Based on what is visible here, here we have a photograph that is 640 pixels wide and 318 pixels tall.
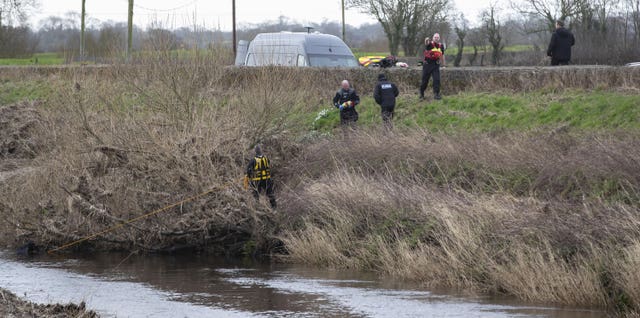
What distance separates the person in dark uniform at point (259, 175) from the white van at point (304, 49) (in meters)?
8.15

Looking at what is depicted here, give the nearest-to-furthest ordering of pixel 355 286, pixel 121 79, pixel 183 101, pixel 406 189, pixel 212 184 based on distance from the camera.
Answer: pixel 355 286 → pixel 406 189 → pixel 212 184 → pixel 183 101 → pixel 121 79

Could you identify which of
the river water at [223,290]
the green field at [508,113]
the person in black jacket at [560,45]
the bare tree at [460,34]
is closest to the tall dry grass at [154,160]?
the river water at [223,290]

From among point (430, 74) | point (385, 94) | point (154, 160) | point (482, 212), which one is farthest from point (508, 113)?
point (154, 160)

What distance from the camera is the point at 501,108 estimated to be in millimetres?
20984

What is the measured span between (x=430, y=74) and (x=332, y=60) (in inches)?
217

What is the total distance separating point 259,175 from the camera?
1767 centimetres

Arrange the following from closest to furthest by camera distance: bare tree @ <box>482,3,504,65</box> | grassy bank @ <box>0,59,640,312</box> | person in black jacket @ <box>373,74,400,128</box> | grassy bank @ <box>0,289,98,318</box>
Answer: grassy bank @ <box>0,289,98,318</box>, grassy bank @ <box>0,59,640,312</box>, person in black jacket @ <box>373,74,400,128</box>, bare tree @ <box>482,3,504,65</box>

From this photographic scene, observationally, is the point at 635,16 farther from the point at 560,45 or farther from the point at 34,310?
the point at 34,310

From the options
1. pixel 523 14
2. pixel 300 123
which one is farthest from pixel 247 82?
pixel 523 14

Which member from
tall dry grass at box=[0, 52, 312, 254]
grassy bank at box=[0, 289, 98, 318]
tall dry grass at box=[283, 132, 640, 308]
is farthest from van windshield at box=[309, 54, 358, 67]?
grassy bank at box=[0, 289, 98, 318]

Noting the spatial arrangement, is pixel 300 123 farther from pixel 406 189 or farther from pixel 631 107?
pixel 631 107

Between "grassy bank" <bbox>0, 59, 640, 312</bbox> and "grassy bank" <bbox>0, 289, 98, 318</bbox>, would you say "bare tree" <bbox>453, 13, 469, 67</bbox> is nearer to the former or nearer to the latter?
"grassy bank" <bbox>0, 59, 640, 312</bbox>

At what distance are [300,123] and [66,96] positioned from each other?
17.8ft

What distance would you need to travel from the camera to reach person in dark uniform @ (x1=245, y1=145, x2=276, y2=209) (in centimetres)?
1756
